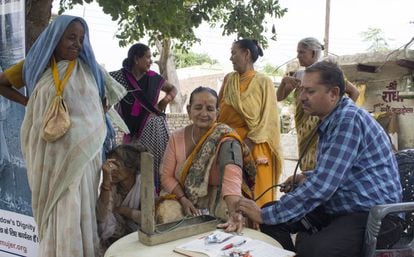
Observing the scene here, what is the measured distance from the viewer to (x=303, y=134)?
4133 mm

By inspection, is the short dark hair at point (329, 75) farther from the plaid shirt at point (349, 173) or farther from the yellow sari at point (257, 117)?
the yellow sari at point (257, 117)

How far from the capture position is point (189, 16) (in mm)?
4859

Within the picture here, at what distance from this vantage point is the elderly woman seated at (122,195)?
118 inches

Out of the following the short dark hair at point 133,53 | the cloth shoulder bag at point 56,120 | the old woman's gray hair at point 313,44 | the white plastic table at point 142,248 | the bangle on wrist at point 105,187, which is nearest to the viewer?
the white plastic table at point 142,248

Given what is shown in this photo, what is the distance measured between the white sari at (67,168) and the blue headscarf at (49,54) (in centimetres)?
7

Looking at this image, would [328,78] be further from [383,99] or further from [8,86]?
[383,99]

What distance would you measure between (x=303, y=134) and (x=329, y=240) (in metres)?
1.97

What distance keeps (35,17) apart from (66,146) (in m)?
1.48

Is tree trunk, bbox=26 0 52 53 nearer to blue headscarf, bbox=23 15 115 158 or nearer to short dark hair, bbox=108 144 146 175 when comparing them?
blue headscarf, bbox=23 15 115 158

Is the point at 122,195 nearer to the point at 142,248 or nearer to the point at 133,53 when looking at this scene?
the point at 142,248

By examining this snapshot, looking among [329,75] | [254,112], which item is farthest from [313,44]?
[329,75]

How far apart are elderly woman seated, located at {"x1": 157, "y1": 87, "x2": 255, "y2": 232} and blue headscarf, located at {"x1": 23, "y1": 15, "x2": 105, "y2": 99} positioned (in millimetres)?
704

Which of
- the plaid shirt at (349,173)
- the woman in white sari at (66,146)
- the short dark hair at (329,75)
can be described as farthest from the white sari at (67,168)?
the short dark hair at (329,75)

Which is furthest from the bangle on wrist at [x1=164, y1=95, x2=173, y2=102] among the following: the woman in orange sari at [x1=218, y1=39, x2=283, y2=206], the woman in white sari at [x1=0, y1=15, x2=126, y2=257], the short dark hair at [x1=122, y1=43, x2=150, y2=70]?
the woman in white sari at [x1=0, y1=15, x2=126, y2=257]
